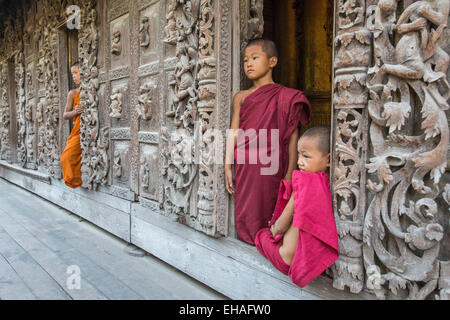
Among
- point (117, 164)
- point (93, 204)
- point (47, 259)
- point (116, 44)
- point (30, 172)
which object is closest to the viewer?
point (47, 259)

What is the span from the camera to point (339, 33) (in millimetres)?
1880

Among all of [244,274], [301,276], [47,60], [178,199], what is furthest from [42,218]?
[301,276]

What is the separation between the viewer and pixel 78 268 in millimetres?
3355

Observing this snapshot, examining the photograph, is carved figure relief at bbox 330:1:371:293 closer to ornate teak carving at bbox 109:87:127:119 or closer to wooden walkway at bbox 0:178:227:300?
wooden walkway at bbox 0:178:227:300

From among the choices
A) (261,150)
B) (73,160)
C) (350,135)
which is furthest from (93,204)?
(350,135)

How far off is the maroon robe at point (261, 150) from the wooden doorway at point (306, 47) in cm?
231

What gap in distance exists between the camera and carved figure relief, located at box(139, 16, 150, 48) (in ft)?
11.9

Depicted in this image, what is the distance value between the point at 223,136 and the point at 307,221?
1071 mm

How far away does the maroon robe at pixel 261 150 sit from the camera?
7.73 ft

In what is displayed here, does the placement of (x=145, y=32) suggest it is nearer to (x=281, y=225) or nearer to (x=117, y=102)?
(x=117, y=102)

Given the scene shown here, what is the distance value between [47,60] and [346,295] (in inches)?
242

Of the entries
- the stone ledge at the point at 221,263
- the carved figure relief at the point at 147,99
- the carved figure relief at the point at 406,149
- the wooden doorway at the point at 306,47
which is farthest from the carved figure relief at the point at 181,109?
the wooden doorway at the point at 306,47

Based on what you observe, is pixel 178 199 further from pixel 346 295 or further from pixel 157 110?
pixel 346 295

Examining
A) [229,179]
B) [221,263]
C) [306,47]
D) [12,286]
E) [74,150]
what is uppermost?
[306,47]
